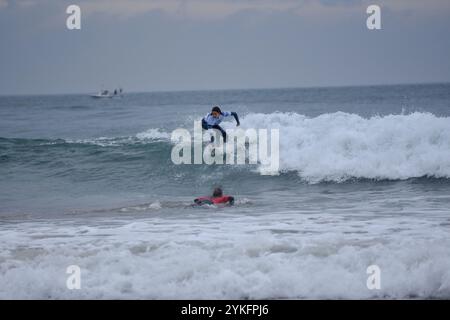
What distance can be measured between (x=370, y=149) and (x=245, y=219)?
8.02 m

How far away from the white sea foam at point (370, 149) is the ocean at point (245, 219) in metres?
0.04

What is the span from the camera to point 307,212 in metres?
13.1

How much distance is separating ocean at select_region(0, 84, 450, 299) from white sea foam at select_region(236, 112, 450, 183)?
42mm

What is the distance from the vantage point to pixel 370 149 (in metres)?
19.4

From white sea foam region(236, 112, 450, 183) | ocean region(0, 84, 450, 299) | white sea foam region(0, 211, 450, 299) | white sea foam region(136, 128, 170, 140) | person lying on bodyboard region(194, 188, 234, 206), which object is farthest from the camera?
white sea foam region(136, 128, 170, 140)

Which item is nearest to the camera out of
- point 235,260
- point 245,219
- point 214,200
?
point 235,260

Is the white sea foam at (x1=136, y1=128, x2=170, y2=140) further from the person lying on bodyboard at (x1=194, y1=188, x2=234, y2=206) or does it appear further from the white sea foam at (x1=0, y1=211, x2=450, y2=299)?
the white sea foam at (x1=0, y1=211, x2=450, y2=299)

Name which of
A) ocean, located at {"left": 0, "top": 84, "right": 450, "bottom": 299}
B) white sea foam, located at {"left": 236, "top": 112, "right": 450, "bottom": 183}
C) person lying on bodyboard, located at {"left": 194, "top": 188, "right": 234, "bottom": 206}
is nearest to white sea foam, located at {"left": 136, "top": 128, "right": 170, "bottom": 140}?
ocean, located at {"left": 0, "top": 84, "right": 450, "bottom": 299}

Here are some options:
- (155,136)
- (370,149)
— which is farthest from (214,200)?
(155,136)

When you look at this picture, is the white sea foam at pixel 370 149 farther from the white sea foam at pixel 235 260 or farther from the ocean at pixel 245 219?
the white sea foam at pixel 235 260

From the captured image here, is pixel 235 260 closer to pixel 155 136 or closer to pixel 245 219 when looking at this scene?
pixel 245 219

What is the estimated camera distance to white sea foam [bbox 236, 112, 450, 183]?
1784cm
